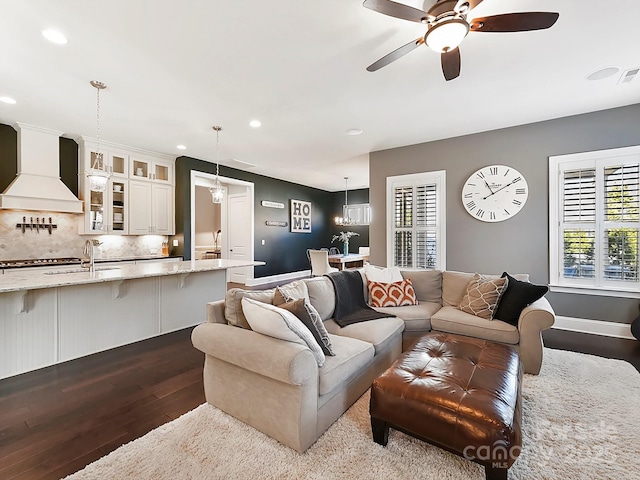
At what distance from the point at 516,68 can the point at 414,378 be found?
2.94 meters

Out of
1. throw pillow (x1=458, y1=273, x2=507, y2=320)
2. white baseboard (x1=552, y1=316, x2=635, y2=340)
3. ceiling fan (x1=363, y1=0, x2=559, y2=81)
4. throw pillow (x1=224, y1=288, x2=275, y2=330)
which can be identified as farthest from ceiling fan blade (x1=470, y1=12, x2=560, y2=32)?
white baseboard (x1=552, y1=316, x2=635, y2=340)

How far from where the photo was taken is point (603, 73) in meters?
2.88

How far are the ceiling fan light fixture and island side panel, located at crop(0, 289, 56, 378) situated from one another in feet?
12.8

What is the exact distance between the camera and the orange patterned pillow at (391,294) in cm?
331

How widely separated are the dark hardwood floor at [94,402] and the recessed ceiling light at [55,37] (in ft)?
9.25

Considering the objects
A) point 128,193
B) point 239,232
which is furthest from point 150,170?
point 239,232

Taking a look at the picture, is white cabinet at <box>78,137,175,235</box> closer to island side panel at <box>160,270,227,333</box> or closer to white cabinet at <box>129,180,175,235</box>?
white cabinet at <box>129,180,175,235</box>

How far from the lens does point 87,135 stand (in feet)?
15.1

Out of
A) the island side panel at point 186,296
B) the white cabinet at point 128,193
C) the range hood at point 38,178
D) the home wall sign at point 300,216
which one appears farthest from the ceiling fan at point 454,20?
the home wall sign at point 300,216

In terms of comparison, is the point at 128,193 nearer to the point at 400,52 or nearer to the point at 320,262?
the point at 320,262

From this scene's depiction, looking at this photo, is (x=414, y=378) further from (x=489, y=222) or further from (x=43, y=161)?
(x=43, y=161)

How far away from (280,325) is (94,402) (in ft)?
5.65

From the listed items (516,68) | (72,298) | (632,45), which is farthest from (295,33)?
(72,298)

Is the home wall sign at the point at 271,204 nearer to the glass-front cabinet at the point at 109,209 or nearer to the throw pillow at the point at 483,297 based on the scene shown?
the glass-front cabinet at the point at 109,209
